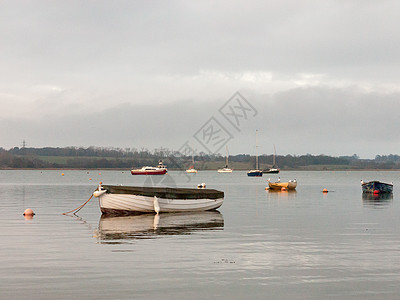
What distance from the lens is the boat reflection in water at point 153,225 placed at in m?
29.3

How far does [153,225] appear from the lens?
1373 inches

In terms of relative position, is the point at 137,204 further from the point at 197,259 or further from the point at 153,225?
the point at 197,259

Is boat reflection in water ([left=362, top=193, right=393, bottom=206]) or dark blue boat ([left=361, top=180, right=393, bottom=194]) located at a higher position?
dark blue boat ([left=361, top=180, right=393, bottom=194])

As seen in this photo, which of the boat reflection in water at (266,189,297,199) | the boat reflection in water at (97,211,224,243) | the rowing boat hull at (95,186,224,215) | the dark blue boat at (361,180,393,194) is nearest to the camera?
the boat reflection in water at (97,211,224,243)

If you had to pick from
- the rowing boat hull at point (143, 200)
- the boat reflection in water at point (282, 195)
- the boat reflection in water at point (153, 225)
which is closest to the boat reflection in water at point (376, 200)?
the boat reflection in water at point (282, 195)

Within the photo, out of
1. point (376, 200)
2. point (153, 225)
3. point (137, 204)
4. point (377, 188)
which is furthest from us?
point (377, 188)

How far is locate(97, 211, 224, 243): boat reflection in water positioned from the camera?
29.3 meters

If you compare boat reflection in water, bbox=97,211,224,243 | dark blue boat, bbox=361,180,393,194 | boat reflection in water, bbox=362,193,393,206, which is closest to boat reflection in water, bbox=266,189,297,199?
boat reflection in water, bbox=362,193,393,206

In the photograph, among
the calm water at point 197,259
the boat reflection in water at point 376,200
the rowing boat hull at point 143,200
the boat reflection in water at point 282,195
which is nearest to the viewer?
the calm water at point 197,259

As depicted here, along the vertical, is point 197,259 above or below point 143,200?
below

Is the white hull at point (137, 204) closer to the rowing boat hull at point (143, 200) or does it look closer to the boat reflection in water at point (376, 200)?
the rowing boat hull at point (143, 200)

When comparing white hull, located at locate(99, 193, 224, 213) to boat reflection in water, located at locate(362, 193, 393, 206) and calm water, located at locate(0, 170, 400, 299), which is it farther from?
boat reflection in water, located at locate(362, 193, 393, 206)

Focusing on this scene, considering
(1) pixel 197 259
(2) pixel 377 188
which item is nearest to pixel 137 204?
(1) pixel 197 259

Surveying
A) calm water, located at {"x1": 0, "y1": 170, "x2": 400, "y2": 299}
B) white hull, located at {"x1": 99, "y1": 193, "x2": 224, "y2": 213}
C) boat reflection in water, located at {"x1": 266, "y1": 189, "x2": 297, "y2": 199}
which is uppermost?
white hull, located at {"x1": 99, "y1": 193, "x2": 224, "y2": 213}
